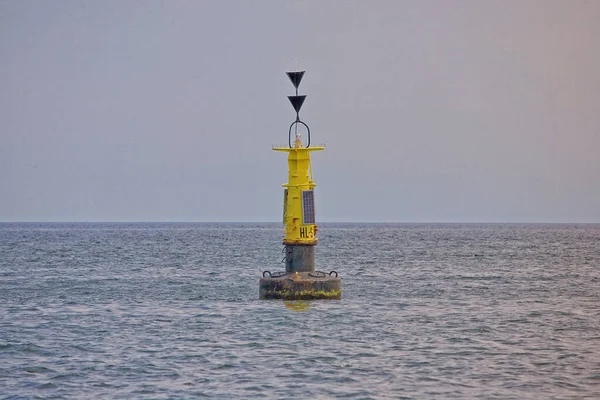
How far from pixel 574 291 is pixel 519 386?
26.0 meters

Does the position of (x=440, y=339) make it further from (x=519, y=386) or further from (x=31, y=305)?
(x=31, y=305)

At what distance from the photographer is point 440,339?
28844 mm

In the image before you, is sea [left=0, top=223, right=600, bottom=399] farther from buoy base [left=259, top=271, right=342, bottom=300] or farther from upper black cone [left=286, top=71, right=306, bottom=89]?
upper black cone [left=286, top=71, right=306, bottom=89]

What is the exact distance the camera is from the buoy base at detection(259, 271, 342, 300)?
1335 inches

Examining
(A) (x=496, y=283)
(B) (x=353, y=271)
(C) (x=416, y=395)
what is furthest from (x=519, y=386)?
(B) (x=353, y=271)

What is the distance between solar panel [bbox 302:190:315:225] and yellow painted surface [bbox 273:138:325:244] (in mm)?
164

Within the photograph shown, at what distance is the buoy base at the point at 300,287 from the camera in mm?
33906

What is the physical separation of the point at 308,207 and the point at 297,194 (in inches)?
26.8

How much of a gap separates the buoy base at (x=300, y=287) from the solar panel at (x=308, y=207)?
1.99 metres

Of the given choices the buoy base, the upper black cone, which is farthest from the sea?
the upper black cone

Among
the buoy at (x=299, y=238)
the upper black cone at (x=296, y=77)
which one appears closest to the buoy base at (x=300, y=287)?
the buoy at (x=299, y=238)

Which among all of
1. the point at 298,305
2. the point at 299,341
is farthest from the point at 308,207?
the point at 299,341

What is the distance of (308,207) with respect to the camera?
→ 114 feet

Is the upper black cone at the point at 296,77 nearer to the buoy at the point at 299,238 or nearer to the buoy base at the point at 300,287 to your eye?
the buoy at the point at 299,238
